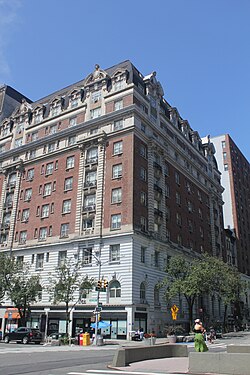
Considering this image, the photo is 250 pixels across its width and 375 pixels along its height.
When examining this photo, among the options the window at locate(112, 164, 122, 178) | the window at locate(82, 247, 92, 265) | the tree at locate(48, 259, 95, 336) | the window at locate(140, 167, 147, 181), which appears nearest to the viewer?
the tree at locate(48, 259, 95, 336)

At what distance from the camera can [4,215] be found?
61.2m

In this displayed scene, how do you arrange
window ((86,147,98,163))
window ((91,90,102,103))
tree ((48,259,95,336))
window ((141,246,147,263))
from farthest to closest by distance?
window ((91,90,102,103))
window ((86,147,98,163))
window ((141,246,147,263))
tree ((48,259,95,336))

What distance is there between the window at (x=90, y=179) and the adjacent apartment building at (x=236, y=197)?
48307 millimetres

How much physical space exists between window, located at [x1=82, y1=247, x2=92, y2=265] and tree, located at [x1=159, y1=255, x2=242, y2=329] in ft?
32.0

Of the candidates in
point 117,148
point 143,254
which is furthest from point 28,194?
point 143,254

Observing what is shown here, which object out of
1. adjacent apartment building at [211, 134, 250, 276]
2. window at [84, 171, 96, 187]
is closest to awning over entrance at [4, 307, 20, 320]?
window at [84, 171, 96, 187]

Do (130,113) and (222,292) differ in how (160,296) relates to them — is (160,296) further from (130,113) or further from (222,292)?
(130,113)

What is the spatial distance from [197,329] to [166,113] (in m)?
50.2

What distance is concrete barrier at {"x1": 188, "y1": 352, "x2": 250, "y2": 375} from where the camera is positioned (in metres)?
13.3

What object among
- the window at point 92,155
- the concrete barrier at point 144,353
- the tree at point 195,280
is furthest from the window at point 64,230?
the concrete barrier at point 144,353

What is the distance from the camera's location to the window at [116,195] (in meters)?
48.4

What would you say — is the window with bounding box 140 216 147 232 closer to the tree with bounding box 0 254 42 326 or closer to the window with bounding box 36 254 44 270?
the tree with bounding box 0 254 42 326

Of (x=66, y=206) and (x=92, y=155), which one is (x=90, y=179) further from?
(x=66, y=206)

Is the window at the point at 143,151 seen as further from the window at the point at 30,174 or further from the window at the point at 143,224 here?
the window at the point at 30,174
